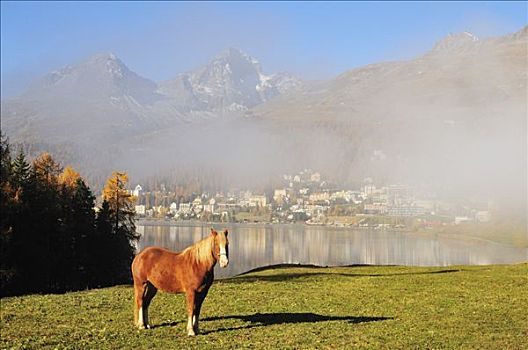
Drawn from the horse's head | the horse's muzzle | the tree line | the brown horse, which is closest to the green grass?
the brown horse

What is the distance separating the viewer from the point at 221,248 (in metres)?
17.0

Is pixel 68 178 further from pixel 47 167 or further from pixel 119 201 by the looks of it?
pixel 119 201

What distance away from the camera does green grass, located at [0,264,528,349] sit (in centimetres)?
1683

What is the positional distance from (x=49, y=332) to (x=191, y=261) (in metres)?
5.69

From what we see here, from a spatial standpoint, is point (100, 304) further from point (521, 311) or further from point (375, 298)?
point (521, 311)

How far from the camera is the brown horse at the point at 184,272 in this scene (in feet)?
57.5

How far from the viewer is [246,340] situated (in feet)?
55.8

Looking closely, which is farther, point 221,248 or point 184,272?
point 184,272

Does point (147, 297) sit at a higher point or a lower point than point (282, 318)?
higher

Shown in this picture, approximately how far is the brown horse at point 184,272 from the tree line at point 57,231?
24.1m

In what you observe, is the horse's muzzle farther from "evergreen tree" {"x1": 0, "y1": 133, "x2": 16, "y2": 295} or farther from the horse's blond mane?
"evergreen tree" {"x1": 0, "y1": 133, "x2": 16, "y2": 295}

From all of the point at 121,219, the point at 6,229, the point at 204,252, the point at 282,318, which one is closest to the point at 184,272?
the point at 204,252

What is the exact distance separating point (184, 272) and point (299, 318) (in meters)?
5.42

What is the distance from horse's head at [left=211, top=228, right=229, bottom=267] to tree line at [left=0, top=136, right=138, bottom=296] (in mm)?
26855
